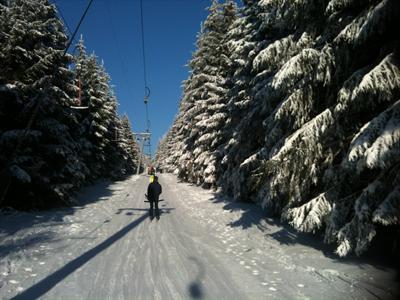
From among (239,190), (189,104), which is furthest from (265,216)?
(189,104)

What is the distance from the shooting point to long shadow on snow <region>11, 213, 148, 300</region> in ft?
20.1

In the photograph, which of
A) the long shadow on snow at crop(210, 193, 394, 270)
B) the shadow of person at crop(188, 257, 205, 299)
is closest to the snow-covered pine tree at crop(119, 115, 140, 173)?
the long shadow on snow at crop(210, 193, 394, 270)

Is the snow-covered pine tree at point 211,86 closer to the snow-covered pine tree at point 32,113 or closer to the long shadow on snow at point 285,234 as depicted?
A: the long shadow on snow at point 285,234

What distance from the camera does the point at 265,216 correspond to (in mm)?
12906

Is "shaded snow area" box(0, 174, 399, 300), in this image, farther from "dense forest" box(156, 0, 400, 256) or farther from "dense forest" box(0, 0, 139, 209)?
"dense forest" box(0, 0, 139, 209)

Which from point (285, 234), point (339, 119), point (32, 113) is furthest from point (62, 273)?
point (32, 113)

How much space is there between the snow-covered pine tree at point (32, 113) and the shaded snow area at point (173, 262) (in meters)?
1.42

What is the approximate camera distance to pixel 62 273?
7254 millimetres

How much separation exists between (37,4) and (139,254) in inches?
531

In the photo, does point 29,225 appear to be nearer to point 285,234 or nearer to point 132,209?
point 132,209

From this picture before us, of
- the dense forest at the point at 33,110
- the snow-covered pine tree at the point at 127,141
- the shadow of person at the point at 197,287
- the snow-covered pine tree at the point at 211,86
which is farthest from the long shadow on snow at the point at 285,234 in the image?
the snow-covered pine tree at the point at 127,141

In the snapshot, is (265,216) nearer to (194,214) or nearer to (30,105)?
(194,214)

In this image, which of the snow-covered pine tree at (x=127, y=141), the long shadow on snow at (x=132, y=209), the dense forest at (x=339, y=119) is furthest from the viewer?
the snow-covered pine tree at (x=127, y=141)

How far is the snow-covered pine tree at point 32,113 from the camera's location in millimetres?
13469
